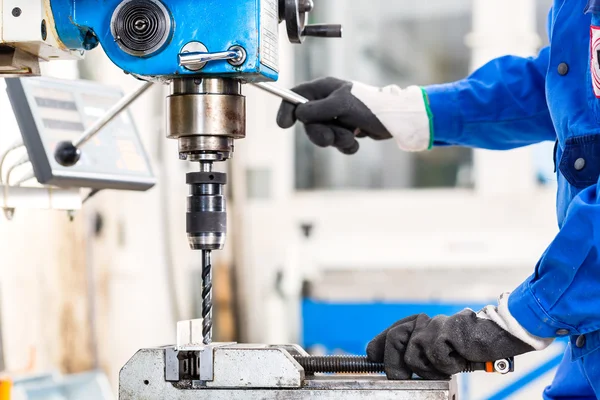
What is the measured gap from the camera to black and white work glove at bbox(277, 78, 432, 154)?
1.28m

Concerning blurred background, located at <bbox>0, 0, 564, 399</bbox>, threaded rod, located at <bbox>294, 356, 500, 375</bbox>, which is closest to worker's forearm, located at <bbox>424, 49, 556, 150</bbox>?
threaded rod, located at <bbox>294, 356, 500, 375</bbox>

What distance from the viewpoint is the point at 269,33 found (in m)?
0.95

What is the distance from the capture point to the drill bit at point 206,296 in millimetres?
965

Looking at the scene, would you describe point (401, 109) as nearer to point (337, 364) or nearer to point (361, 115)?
point (361, 115)

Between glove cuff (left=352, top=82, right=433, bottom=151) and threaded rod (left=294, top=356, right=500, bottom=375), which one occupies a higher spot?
glove cuff (left=352, top=82, right=433, bottom=151)

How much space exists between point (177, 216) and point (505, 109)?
66.3 inches

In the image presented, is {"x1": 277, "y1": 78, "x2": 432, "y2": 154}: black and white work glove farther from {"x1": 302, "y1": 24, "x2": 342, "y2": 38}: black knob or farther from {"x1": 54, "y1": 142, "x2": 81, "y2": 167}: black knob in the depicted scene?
{"x1": 54, "y1": 142, "x2": 81, "y2": 167}: black knob

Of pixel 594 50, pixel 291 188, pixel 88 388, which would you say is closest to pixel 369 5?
pixel 291 188

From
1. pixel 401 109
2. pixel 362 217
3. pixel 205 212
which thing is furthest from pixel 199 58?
pixel 362 217

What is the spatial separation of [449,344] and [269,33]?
41 centimetres

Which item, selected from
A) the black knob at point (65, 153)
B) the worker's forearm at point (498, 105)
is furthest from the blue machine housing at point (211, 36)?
the worker's forearm at point (498, 105)

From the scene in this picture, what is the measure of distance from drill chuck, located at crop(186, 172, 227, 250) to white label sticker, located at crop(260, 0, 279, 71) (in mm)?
145

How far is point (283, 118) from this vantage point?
1.26 metres

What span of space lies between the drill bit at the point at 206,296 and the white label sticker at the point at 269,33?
23 centimetres
